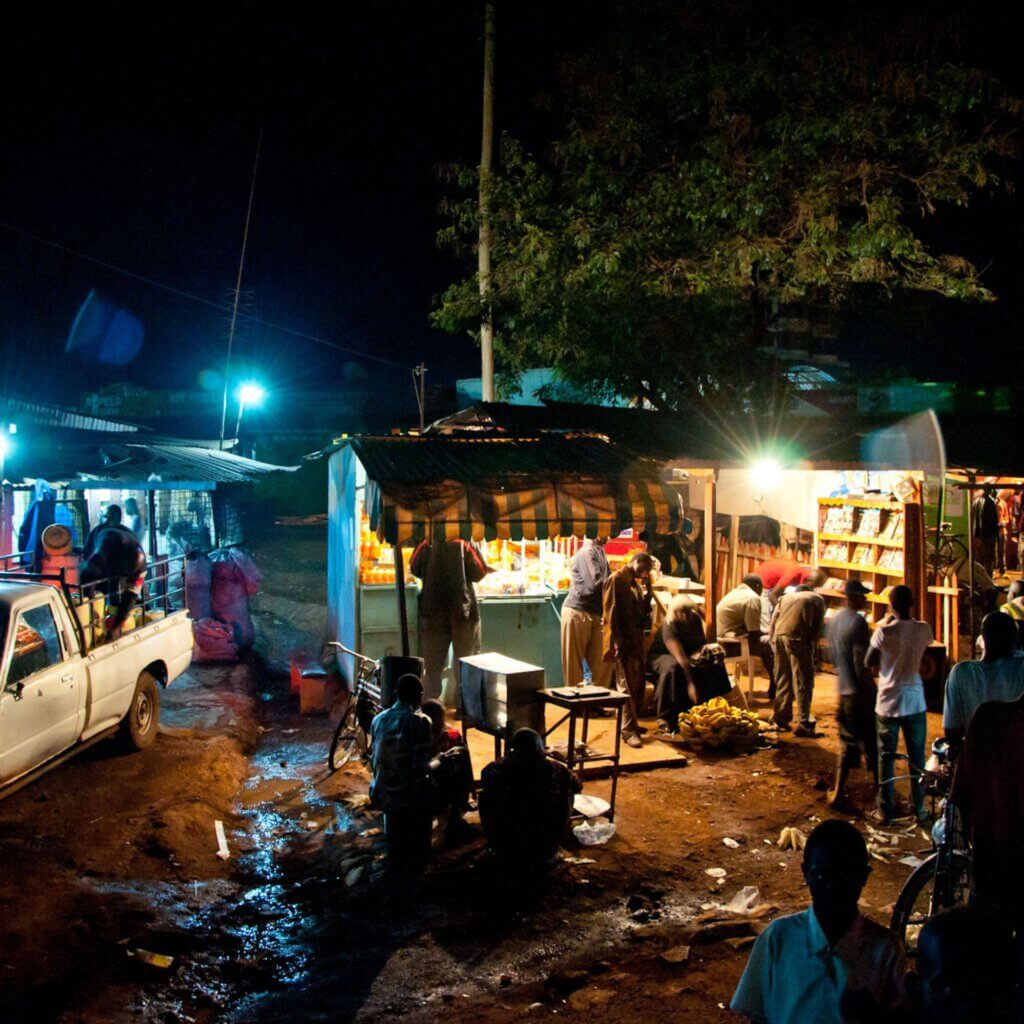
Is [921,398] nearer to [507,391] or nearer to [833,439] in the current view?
[833,439]

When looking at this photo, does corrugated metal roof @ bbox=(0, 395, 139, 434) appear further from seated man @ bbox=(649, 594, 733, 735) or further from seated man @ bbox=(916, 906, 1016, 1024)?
seated man @ bbox=(916, 906, 1016, 1024)

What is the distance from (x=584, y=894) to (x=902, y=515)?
28.7 feet

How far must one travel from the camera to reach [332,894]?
630cm

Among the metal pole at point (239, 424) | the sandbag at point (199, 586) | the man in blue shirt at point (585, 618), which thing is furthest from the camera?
the metal pole at point (239, 424)

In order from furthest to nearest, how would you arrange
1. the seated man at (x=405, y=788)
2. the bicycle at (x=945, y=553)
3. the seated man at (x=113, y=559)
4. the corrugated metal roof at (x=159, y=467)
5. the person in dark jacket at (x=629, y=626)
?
the corrugated metal roof at (x=159, y=467) < the bicycle at (x=945, y=553) < the seated man at (x=113, y=559) < the person in dark jacket at (x=629, y=626) < the seated man at (x=405, y=788)

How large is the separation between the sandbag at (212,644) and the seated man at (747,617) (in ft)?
25.3

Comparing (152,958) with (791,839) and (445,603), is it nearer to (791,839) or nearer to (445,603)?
(791,839)

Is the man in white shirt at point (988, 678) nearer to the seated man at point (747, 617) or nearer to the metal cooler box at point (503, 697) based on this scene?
the metal cooler box at point (503, 697)

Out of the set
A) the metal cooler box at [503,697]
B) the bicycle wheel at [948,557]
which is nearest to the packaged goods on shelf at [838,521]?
the bicycle wheel at [948,557]

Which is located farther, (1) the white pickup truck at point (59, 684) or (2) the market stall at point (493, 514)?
(2) the market stall at point (493, 514)

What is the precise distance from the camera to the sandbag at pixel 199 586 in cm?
1410

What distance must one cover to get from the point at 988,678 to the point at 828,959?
3.09 m

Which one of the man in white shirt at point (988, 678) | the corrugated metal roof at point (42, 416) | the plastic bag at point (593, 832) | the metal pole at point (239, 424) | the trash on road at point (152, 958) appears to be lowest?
the trash on road at point (152, 958)

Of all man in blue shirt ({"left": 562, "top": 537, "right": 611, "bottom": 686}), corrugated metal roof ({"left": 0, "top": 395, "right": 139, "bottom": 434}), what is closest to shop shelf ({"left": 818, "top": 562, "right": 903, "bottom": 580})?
man in blue shirt ({"left": 562, "top": 537, "right": 611, "bottom": 686})
